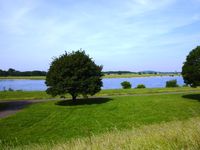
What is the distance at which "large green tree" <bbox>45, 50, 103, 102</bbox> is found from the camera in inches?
1368

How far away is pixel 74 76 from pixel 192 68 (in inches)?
568

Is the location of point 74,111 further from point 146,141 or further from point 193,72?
point 146,141

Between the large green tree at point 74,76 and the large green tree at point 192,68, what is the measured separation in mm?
10807

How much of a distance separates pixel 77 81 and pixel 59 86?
2.18m

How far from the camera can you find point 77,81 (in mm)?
34781

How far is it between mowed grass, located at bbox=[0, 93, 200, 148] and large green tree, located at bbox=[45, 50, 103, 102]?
1745 millimetres

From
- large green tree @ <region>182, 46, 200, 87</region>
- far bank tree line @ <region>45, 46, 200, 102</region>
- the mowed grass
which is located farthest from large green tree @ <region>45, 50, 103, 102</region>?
large green tree @ <region>182, 46, 200, 87</region>

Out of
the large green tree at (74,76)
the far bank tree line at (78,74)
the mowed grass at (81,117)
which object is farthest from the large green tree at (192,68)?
the large green tree at (74,76)

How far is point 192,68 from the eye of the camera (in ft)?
120

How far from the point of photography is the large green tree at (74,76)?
114 feet

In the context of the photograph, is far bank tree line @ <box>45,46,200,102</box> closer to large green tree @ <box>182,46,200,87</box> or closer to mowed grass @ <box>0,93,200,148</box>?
large green tree @ <box>182,46,200,87</box>

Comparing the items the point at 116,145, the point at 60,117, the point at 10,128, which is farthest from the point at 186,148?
the point at 60,117

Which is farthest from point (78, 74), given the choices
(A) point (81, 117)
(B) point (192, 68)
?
(B) point (192, 68)

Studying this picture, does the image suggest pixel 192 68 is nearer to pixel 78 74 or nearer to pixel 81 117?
pixel 78 74
